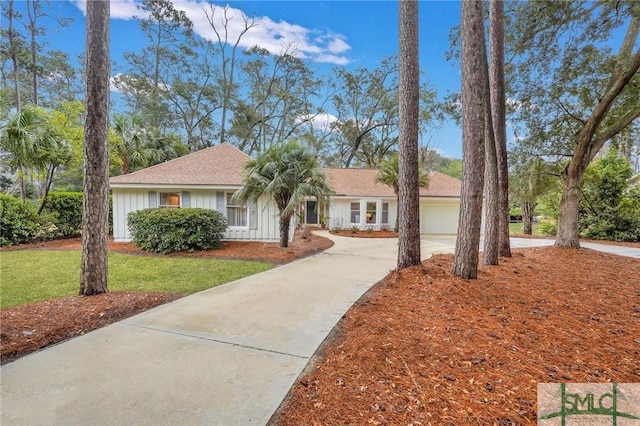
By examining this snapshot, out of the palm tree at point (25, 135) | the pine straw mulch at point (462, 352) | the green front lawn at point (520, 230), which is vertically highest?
the palm tree at point (25, 135)

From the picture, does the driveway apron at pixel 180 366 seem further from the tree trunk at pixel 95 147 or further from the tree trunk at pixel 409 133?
the tree trunk at pixel 409 133

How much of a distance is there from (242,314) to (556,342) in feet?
12.4

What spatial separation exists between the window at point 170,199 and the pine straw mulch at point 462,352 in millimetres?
9093

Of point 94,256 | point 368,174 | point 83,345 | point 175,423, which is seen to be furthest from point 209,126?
point 175,423

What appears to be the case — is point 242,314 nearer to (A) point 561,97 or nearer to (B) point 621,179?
(A) point 561,97

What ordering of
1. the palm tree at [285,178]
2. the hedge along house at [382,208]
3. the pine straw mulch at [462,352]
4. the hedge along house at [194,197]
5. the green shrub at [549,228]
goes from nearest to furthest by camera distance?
the pine straw mulch at [462,352], the palm tree at [285,178], the hedge along house at [194,197], the green shrub at [549,228], the hedge along house at [382,208]

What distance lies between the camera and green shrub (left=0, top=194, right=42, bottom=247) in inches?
408

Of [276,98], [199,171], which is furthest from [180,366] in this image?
[276,98]

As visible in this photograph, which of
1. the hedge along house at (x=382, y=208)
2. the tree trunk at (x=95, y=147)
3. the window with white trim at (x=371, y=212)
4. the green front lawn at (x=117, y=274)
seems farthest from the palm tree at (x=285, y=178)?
the window with white trim at (x=371, y=212)

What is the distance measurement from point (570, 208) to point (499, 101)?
4782 millimetres

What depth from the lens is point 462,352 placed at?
2.86 m

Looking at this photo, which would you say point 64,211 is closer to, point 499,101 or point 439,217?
point 499,101

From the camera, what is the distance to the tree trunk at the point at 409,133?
5.84 metres

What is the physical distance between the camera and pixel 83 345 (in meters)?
3.18
